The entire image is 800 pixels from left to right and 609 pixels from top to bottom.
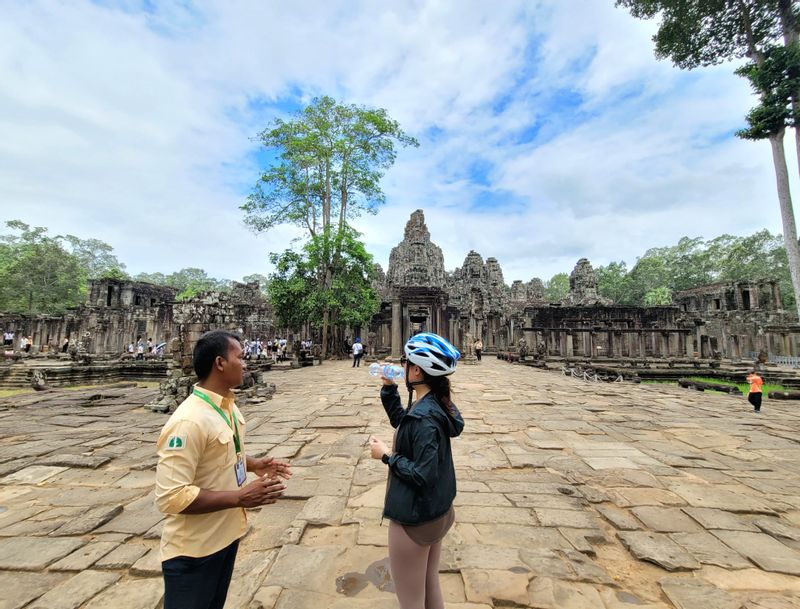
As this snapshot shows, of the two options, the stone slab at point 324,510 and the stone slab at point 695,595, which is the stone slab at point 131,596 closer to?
the stone slab at point 324,510

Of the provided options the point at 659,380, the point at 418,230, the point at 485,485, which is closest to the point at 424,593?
the point at 485,485

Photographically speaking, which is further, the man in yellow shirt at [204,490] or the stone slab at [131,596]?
the stone slab at [131,596]

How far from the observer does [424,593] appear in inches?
67.4

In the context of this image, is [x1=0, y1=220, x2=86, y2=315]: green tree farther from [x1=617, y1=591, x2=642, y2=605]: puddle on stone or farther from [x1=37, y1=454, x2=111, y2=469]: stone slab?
[x1=617, y1=591, x2=642, y2=605]: puddle on stone

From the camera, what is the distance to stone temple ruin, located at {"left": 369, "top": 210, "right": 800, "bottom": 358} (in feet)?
71.4

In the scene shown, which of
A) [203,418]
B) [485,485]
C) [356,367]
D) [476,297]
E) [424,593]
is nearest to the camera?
[203,418]

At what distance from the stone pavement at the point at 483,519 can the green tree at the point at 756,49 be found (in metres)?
11.0

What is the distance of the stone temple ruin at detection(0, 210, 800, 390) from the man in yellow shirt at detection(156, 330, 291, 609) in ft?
29.9

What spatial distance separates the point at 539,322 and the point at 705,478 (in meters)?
19.7

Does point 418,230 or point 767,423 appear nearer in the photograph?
point 767,423

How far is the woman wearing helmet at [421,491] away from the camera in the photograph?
1631 millimetres

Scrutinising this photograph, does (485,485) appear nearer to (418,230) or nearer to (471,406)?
(471,406)

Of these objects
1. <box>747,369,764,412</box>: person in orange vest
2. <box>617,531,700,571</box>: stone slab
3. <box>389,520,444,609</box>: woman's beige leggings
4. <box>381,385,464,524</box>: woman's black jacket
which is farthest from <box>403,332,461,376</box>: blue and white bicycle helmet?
<box>747,369,764,412</box>: person in orange vest

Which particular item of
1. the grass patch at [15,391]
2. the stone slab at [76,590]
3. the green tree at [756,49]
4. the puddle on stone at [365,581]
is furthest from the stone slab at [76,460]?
the green tree at [756,49]
